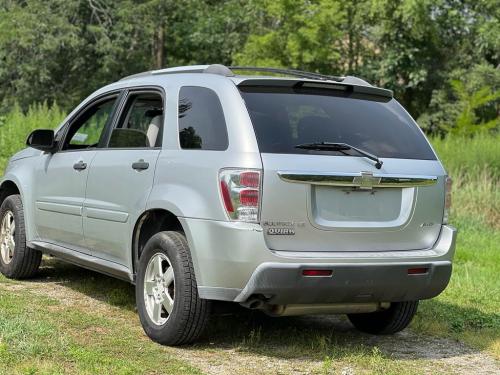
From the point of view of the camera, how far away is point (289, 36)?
28.0 meters

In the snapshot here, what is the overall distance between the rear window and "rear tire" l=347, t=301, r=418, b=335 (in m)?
1.15

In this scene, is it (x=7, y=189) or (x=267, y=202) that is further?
(x=7, y=189)

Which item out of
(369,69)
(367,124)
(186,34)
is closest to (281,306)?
(367,124)

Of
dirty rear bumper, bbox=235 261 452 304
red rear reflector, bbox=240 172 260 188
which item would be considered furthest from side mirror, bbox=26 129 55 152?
dirty rear bumper, bbox=235 261 452 304

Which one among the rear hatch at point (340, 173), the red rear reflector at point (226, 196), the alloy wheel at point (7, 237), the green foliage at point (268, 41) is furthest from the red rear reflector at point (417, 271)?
the green foliage at point (268, 41)

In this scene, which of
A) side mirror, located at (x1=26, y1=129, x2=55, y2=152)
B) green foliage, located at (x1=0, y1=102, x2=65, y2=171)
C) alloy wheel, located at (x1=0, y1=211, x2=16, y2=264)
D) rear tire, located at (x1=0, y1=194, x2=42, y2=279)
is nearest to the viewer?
side mirror, located at (x1=26, y1=129, x2=55, y2=152)

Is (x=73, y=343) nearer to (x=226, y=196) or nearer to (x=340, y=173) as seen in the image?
(x=226, y=196)

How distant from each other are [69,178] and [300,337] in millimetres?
2278

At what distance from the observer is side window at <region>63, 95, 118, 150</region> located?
7031 mm

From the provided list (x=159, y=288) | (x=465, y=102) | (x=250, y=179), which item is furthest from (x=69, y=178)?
(x=465, y=102)

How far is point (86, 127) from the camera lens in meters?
7.30

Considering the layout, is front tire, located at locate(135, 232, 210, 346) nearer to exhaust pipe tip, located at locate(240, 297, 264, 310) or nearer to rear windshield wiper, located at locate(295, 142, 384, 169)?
exhaust pipe tip, located at locate(240, 297, 264, 310)

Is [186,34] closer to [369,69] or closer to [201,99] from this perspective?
[369,69]

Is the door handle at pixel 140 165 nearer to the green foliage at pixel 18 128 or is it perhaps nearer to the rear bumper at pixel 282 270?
the rear bumper at pixel 282 270
